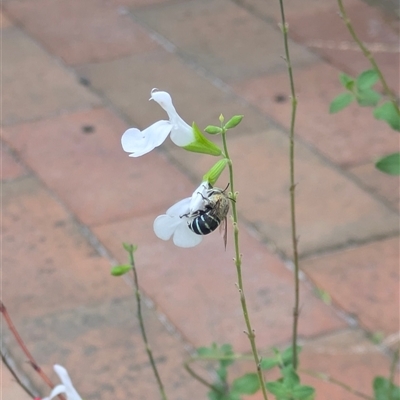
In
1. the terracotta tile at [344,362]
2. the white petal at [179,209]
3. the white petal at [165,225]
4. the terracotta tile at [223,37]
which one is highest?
the terracotta tile at [223,37]

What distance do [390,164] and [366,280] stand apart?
3.33 feet

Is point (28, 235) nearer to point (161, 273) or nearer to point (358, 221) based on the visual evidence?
point (161, 273)

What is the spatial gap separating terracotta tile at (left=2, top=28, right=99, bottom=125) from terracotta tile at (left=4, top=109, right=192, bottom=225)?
0.32 feet

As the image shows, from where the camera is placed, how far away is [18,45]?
3.68 metres

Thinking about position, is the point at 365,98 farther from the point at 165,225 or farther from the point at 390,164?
the point at 165,225

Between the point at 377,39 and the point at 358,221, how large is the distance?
1.57 metres

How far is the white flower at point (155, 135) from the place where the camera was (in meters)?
0.71

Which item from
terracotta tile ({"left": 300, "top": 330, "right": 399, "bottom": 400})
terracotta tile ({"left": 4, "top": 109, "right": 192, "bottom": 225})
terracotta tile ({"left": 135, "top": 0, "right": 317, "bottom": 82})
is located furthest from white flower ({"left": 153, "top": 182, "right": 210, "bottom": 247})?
terracotta tile ({"left": 135, "top": 0, "right": 317, "bottom": 82})

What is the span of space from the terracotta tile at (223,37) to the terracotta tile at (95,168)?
0.69 meters

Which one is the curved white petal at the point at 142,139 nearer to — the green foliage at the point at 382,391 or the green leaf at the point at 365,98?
the green leaf at the point at 365,98

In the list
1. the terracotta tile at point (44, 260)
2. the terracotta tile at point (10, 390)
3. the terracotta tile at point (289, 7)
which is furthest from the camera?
the terracotta tile at point (289, 7)

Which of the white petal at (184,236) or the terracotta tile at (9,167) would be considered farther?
the terracotta tile at (9,167)

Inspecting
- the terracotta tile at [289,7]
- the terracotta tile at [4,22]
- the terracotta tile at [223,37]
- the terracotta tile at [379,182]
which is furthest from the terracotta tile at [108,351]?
the terracotta tile at [289,7]

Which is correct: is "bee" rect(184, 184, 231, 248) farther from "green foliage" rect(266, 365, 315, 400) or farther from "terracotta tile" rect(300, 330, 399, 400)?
"terracotta tile" rect(300, 330, 399, 400)
